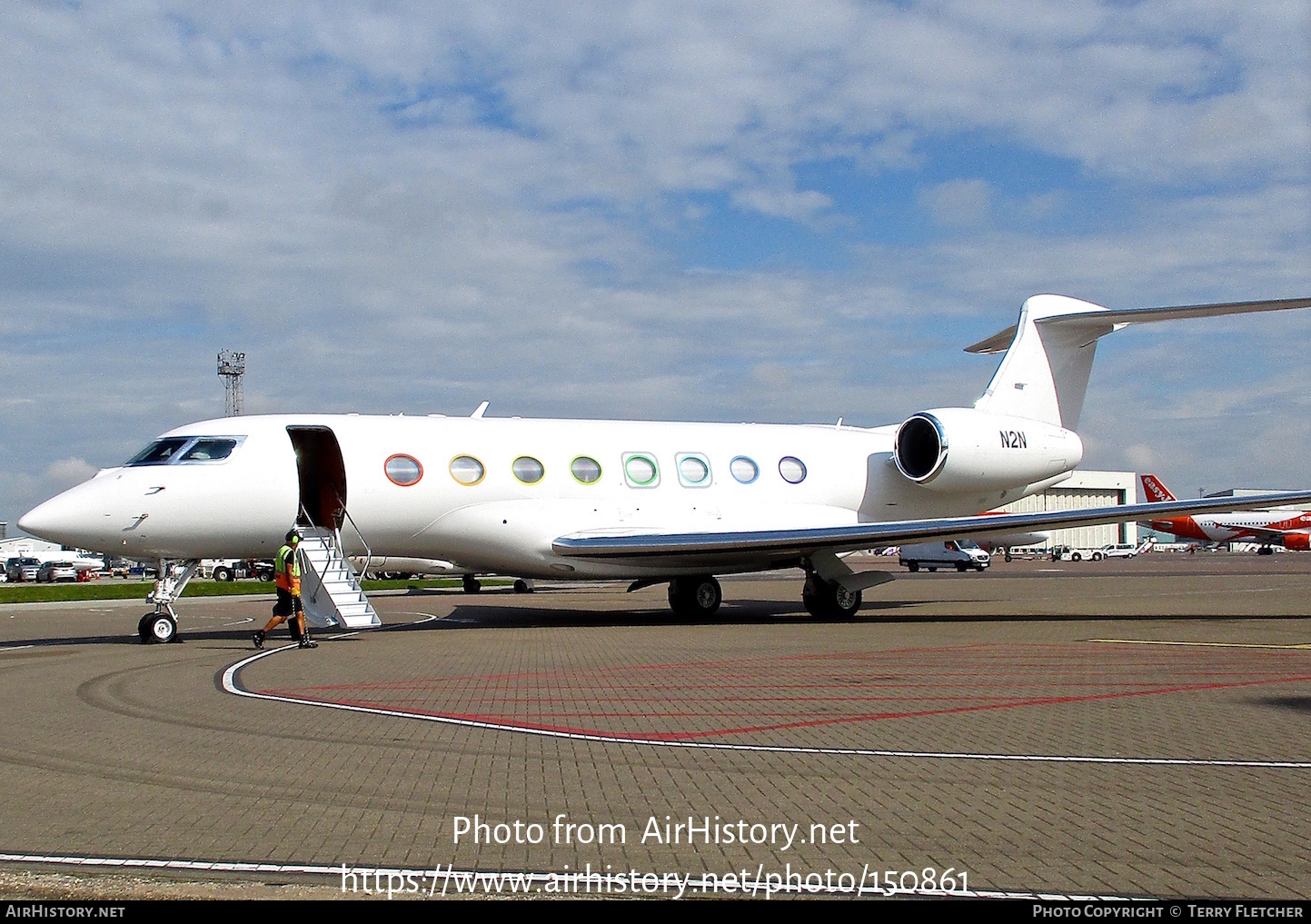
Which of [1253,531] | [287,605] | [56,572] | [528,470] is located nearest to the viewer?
[287,605]

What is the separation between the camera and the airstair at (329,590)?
16.5 m

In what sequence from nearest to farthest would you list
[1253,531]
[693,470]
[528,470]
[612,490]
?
[528,470], [612,490], [693,470], [1253,531]

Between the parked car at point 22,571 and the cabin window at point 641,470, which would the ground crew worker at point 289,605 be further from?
the parked car at point 22,571

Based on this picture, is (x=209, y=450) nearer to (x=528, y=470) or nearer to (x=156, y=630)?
(x=156, y=630)

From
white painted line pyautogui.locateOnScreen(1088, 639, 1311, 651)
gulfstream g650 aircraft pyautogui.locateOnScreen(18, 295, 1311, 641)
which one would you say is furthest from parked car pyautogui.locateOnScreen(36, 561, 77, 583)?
white painted line pyautogui.locateOnScreen(1088, 639, 1311, 651)

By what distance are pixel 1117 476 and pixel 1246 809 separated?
352ft

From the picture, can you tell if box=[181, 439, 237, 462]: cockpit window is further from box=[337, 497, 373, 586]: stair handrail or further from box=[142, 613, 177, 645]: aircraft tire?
box=[142, 613, 177, 645]: aircraft tire

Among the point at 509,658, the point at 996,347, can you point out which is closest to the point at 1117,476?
the point at 996,347

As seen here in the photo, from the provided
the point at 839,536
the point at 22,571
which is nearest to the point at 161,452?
the point at 839,536

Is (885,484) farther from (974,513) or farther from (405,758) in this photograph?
(405,758)

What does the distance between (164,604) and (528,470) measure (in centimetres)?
615

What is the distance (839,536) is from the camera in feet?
60.8

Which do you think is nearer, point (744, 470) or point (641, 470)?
point (641, 470)

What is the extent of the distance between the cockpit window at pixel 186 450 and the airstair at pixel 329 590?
1725mm
